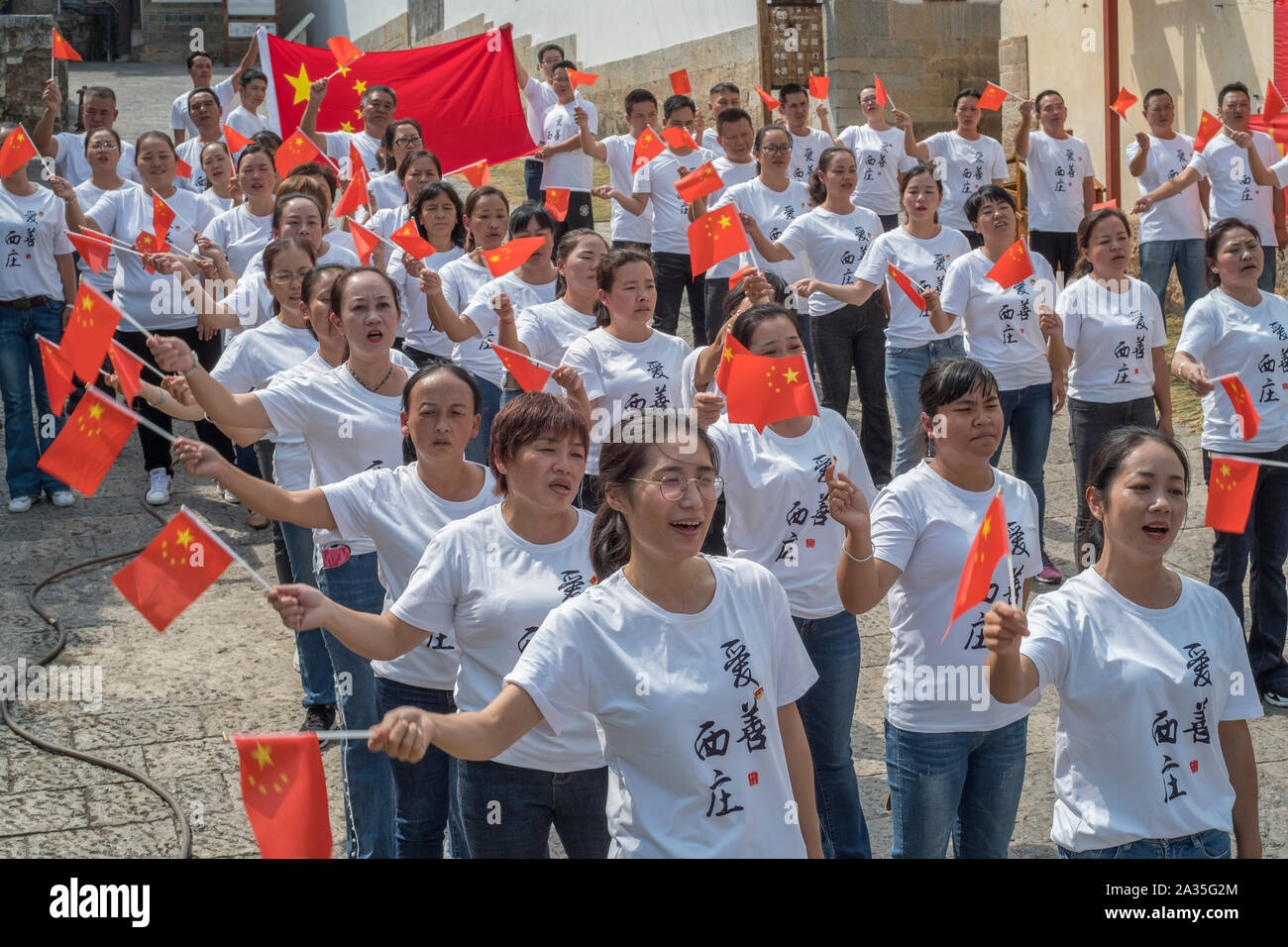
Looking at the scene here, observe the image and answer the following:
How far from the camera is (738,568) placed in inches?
134

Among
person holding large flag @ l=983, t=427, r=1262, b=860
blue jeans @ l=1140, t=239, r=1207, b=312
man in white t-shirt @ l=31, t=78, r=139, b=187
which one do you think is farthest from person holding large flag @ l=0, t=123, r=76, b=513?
blue jeans @ l=1140, t=239, r=1207, b=312

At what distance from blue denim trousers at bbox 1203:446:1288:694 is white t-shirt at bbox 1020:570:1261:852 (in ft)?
10.6

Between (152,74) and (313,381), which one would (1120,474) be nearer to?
(313,381)

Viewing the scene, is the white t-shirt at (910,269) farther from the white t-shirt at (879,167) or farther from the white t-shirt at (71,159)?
the white t-shirt at (71,159)

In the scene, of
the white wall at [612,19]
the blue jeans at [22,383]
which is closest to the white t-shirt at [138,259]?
the blue jeans at [22,383]

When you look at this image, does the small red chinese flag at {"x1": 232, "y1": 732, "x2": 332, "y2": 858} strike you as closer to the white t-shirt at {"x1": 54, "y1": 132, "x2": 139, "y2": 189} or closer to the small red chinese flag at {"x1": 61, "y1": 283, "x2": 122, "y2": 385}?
the small red chinese flag at {"x1": 61, "y1": 283, "x2": 122, "y2": 385}

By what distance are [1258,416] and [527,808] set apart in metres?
4.25

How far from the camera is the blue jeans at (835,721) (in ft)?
15.7

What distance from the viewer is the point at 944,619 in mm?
4355

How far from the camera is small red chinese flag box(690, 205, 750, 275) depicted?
25.5ft

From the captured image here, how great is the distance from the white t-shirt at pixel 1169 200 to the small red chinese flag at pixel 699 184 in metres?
3.88
